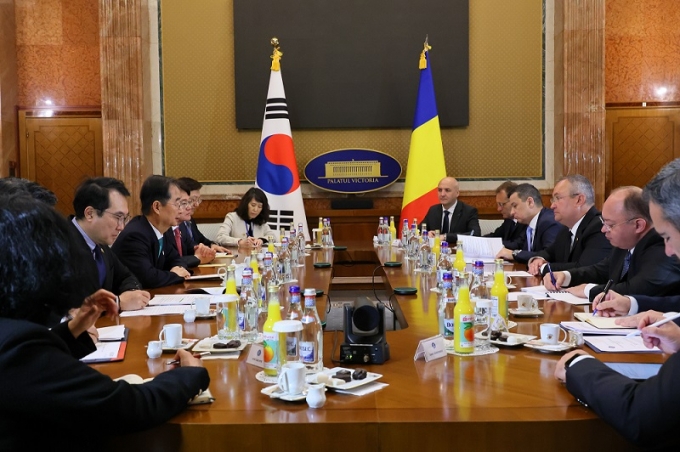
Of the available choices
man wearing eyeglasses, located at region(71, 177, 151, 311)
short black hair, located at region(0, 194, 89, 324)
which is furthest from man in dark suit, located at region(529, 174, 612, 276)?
short black hair, located at region(0, 194, 89, 324)

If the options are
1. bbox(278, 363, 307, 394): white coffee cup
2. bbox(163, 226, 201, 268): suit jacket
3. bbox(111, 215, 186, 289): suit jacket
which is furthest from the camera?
bbox(163, 226, 201, 268): suit jacket

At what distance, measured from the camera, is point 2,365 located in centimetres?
132

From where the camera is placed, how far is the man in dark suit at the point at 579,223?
4059 mm

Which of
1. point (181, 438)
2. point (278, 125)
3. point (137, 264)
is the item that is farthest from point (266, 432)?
point (278, 125)

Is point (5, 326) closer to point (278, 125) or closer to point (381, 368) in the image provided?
point (381, 368)

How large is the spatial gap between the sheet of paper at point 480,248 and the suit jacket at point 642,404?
10.1ft

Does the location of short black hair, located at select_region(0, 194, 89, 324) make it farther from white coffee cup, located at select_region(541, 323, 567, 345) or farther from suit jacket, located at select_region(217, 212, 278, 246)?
suit jacket, located at select_region(217, 212, 278, 246)

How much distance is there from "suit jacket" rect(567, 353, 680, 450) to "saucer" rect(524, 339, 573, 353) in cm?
53

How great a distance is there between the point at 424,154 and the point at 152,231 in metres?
4.03

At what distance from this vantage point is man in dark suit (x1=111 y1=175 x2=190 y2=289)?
4.05m

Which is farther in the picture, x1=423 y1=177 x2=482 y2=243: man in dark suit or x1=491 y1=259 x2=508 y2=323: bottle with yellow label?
x1=423 y1=177 x2=482 y2=243: man in dark suit

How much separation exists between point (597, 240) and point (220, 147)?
206 inches

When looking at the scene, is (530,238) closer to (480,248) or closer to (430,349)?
(480,248)

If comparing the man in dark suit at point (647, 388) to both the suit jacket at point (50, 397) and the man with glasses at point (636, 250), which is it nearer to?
the suit jacket at point (50, 397)
